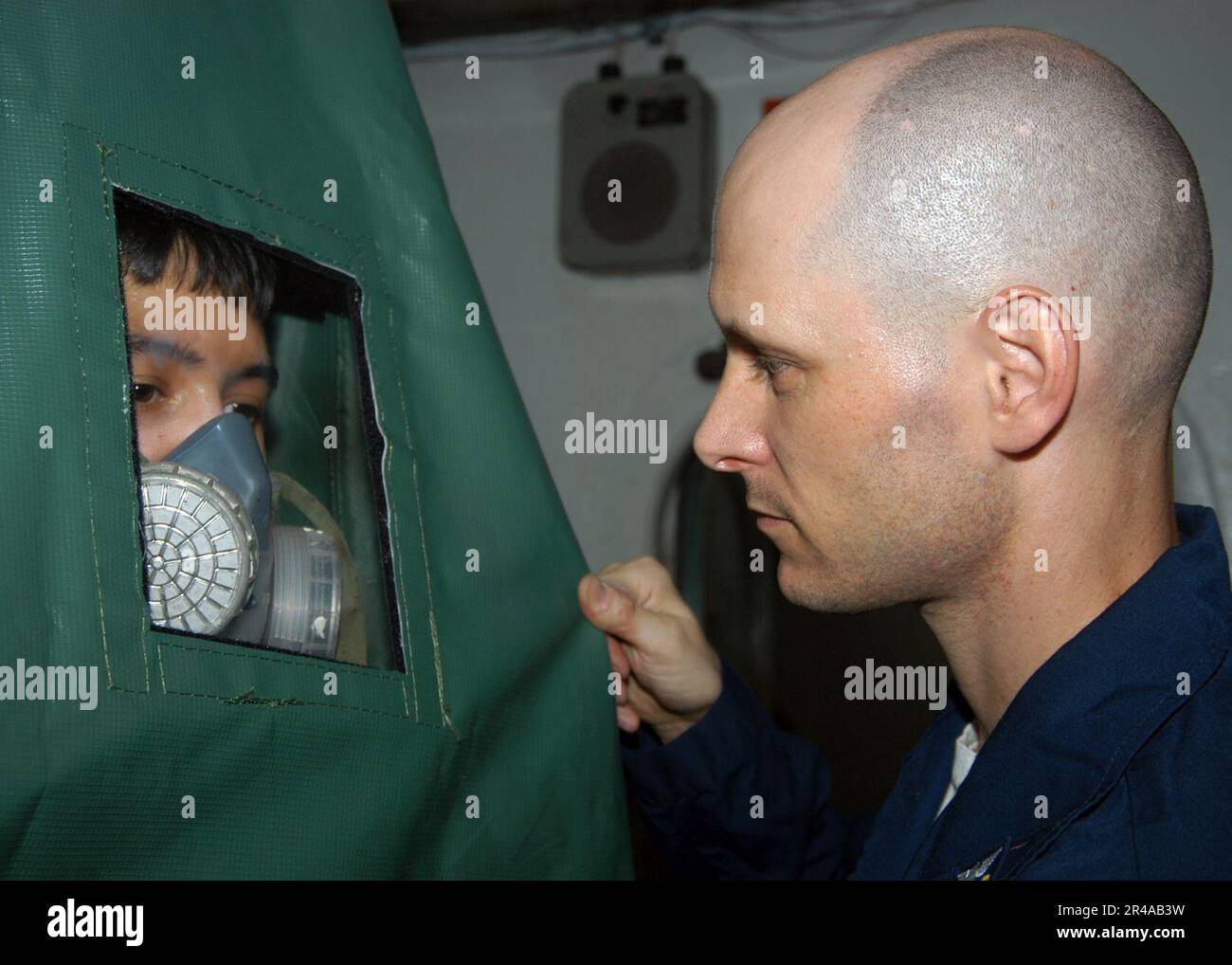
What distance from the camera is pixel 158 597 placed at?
68 cm

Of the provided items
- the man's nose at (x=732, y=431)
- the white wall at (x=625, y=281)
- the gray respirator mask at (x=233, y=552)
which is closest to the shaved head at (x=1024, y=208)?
the man's nose at (x=732, y=431)

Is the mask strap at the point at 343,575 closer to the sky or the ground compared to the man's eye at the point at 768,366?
closer to the ground

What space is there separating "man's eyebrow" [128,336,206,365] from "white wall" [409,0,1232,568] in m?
1.18

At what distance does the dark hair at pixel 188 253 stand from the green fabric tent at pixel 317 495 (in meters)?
0.01

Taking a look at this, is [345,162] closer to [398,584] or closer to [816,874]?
[398,584]

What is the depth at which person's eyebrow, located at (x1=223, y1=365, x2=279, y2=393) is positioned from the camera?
0.87 m

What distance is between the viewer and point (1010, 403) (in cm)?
86

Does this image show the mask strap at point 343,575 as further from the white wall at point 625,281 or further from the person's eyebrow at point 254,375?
the white wall at point 625,281

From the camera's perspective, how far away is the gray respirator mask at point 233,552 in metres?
0.71

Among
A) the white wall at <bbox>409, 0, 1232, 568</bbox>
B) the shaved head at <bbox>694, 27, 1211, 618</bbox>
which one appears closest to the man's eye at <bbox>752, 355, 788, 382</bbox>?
the shaved head at <bbox>694, 27, 1211, 618</bbox>

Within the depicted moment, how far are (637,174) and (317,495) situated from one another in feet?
3.83

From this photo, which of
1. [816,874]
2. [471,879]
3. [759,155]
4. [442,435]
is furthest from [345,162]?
[816,874]

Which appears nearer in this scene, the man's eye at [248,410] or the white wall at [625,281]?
the man's eye at [248,410]

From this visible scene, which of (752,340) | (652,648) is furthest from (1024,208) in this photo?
(652,648)
